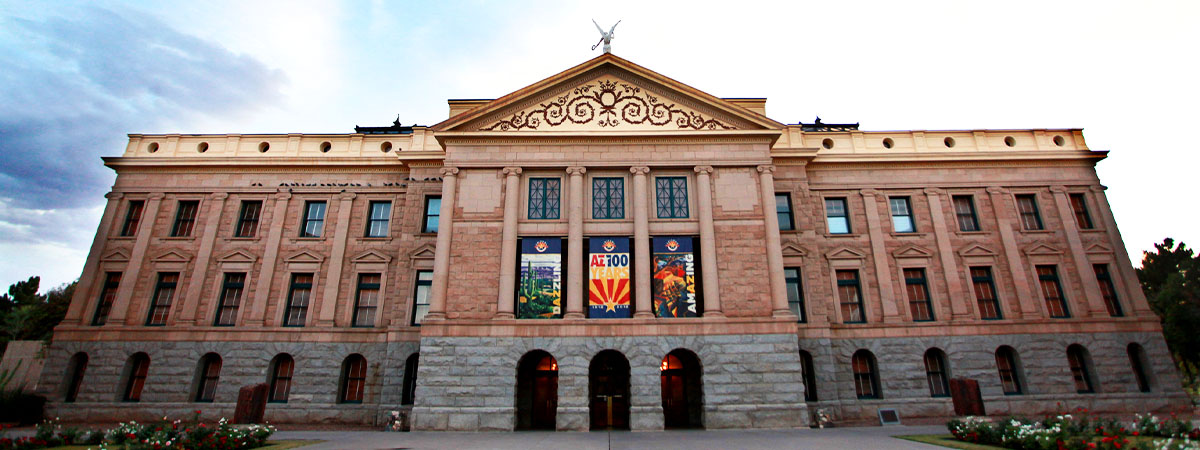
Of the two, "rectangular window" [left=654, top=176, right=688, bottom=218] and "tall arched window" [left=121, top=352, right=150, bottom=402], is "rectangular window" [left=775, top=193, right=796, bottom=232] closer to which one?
"rectangular window" [left=654, top=176, right=688, bottom=218]

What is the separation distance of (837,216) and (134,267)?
32296mm

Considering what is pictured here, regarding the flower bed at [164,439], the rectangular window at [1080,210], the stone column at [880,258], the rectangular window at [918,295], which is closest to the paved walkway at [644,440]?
the flower bed at [164,439]

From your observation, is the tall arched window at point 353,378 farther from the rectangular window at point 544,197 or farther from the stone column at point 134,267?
the rectangular window at point 544,197

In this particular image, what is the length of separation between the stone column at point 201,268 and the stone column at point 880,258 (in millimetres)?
29907

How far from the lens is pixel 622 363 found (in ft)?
70.9

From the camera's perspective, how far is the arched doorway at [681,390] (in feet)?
69.5

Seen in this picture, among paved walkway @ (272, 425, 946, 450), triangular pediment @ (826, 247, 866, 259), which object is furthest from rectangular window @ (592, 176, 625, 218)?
triangular pediment @ (826, 247, 866, 259)

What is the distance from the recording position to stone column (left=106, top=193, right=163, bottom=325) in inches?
928

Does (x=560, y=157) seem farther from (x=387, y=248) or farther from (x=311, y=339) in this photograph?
(x=311, y=339)

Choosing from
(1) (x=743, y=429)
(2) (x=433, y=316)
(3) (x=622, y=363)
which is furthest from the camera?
(3) (x=622, y=363)

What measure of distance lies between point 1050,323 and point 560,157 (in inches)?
870

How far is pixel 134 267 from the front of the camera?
79.7 feet

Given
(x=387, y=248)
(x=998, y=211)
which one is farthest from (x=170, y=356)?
(x=998, y=211)

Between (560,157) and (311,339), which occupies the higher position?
(560,157)
